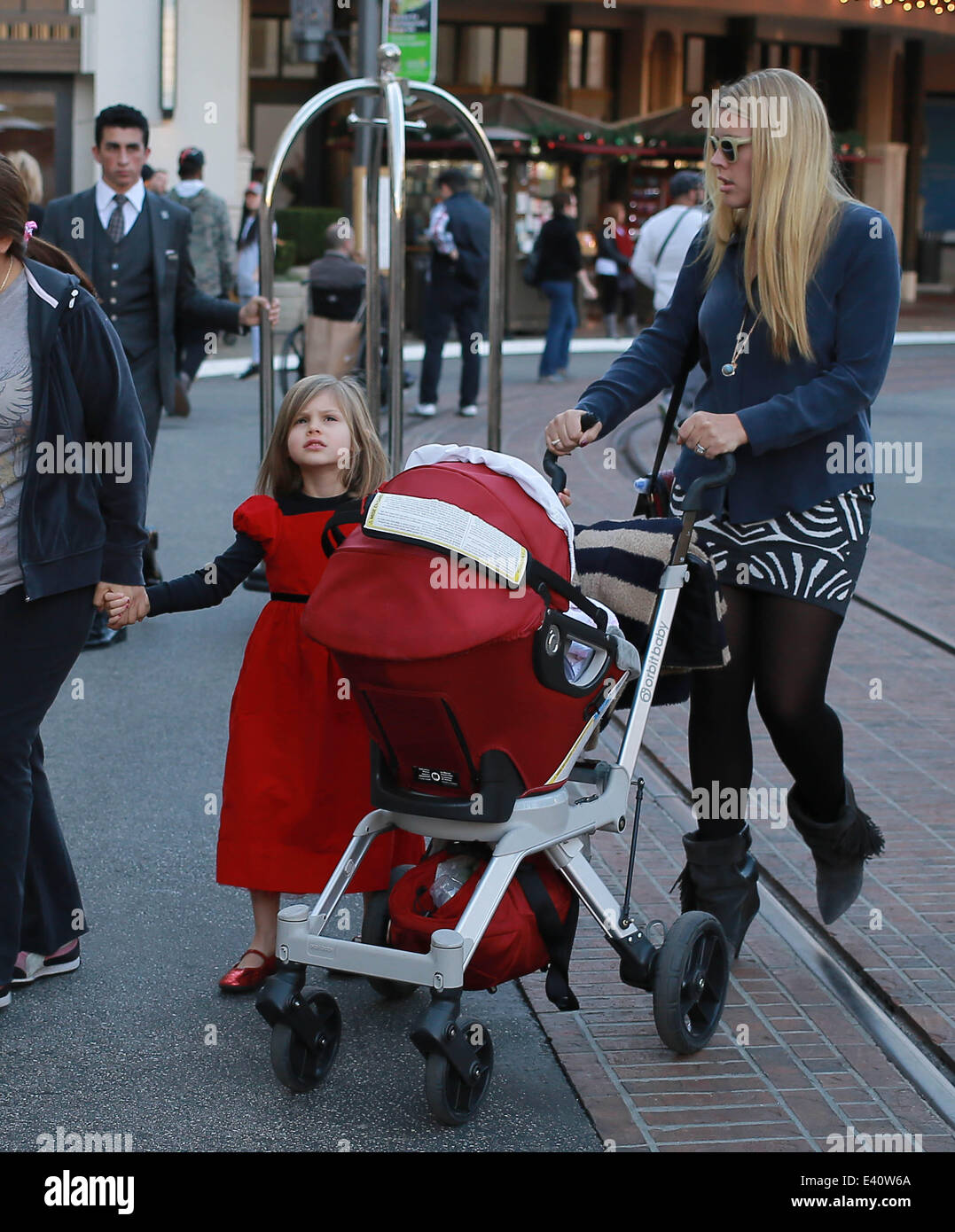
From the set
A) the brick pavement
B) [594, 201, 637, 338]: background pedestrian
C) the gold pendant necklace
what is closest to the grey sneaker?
the brick pavement

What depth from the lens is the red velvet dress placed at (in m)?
4.06

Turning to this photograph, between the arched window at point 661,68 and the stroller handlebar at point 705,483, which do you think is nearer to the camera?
the stroller handlebar at point 705,483

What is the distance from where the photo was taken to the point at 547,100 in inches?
1141

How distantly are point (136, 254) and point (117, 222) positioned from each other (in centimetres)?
19

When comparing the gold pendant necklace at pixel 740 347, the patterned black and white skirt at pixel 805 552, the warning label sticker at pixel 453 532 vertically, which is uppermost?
the gold pendant necklace at pixel 740 347

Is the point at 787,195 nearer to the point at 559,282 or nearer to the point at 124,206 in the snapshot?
the point at 124,206

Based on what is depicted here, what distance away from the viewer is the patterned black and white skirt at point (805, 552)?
3.91 m

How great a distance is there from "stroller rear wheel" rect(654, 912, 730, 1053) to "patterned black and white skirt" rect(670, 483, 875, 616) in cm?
77

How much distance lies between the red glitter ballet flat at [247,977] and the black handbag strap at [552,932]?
0.88 m

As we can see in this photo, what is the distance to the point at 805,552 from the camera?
12.8ft

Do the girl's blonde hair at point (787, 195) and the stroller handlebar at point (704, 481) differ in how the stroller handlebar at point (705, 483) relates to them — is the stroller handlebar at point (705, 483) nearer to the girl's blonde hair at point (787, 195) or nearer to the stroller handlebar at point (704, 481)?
the stroller handlebar at point (704, 481)
